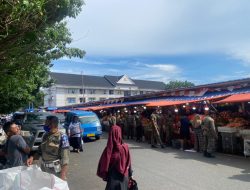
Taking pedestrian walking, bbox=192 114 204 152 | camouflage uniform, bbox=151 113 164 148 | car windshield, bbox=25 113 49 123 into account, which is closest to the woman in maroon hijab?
pedestrian walking, bbox=192 114 204 152

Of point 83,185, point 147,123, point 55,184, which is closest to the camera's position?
point 55,184

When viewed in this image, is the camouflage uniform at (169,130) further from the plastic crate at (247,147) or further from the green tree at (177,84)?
the green tree at (177,84)

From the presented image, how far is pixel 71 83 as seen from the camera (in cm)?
7831

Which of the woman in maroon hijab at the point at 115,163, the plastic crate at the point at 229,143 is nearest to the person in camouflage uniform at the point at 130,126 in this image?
the plastic crate at the point at 229,143

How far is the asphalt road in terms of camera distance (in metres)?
8.54

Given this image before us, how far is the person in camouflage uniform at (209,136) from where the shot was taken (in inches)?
501

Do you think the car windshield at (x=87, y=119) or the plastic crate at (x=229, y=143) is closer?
the plastic crate at (x=229, y=143)

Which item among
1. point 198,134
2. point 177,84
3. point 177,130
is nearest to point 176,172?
point 198,134

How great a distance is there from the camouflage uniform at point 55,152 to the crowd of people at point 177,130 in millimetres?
5270

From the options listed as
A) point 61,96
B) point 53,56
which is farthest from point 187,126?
point 61,96

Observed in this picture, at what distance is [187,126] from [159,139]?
1452 mm

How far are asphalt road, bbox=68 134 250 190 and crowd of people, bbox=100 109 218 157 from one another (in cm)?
66

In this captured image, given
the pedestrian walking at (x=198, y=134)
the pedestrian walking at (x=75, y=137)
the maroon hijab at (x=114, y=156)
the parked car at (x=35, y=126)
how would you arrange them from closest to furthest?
the maroon hijab at (x=114, y=156) < the pedestrian walking at (x=198, y=134) < the parked car at (x=35, y=126) < the pedestrian walking at (x=75, y=137)

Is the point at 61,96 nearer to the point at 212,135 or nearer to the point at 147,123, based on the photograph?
the point at 147,123
